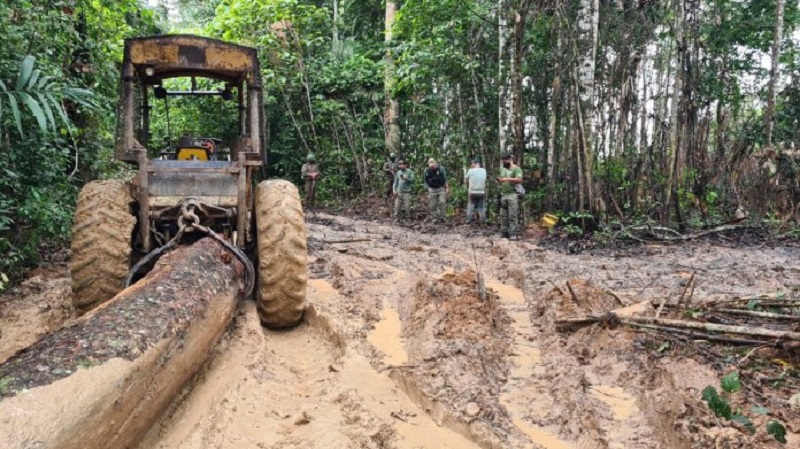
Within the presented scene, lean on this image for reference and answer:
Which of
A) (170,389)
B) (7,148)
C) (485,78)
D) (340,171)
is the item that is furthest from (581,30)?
(340,171)

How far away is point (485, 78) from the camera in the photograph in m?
14.8

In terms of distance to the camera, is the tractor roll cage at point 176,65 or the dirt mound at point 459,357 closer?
the dirt mound at point 459,357

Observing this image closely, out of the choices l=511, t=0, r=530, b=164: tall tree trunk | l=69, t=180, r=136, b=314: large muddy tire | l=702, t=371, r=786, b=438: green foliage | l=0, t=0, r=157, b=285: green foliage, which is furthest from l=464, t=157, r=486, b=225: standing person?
l=702, t=371, r=786, b=438: green foliage

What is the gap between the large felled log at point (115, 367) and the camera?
206 centimetres

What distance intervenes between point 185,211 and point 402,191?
31.5 feet

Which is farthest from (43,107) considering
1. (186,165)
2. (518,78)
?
(518,78)

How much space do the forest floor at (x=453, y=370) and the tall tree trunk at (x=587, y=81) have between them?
142 inches

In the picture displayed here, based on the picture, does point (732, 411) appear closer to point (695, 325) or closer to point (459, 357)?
point (695, 325)

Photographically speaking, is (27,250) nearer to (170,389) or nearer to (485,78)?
(170,389)

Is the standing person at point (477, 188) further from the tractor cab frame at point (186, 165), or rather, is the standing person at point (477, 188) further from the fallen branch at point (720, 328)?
the fallen branch at point (720, 328)

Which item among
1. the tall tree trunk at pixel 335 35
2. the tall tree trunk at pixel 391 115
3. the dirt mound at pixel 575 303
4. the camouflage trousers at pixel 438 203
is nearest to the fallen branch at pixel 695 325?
the dirt mound at pixel 575 303

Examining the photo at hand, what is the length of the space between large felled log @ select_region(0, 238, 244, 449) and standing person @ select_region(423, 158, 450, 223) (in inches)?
382

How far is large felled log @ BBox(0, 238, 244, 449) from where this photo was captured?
206cm

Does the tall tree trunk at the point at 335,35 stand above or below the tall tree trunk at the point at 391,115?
above
